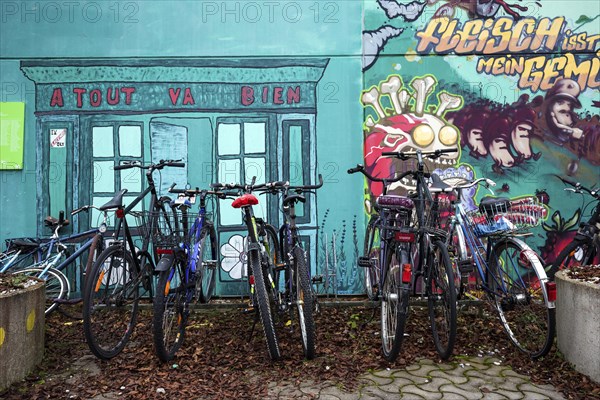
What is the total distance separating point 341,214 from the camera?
6.25 metres

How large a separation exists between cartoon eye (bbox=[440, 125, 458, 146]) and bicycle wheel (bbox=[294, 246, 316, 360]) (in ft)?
9.55

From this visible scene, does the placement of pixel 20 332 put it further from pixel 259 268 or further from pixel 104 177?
pixel 104 177

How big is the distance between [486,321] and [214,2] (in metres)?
4.75

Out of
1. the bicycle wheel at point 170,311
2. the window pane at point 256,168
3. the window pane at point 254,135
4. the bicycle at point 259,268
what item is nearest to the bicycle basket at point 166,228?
the bicycle wheel at point 170,311

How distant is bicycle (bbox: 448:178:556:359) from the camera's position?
433cm

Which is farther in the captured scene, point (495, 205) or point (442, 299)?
point (495, 205)

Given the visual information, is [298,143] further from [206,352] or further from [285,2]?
[206,352]

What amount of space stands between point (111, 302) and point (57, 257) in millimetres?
1569

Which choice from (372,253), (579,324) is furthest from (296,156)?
(579,324)

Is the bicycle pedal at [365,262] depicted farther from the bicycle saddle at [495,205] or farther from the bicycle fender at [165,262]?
the bicycle fender at [165,262]

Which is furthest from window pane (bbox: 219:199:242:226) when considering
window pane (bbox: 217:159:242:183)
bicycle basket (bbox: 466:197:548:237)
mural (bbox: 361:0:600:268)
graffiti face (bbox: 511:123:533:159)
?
graffiti face (bbox: 511:123:533:159)

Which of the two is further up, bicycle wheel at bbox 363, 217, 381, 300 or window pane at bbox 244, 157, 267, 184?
window pane at bbox 244, 157, 267, 184

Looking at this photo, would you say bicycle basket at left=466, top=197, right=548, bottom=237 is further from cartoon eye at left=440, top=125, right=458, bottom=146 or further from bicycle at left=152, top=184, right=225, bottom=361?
bicycle at left=152, top=184, right=225, bottom=361

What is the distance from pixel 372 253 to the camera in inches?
219
